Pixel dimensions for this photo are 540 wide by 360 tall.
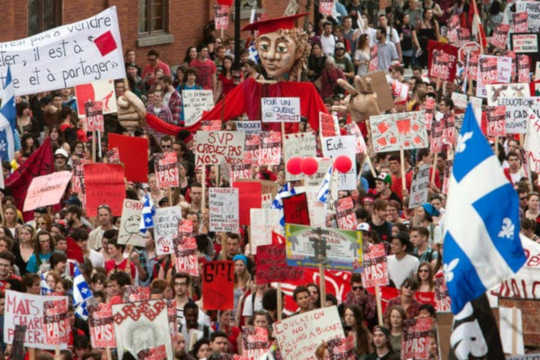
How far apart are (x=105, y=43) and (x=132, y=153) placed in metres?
1.27

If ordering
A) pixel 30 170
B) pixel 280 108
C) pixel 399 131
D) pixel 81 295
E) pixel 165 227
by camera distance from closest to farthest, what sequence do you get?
pixel 81 295, pixel 165 227, pixel 399 131, pixel 30 170, pixel 280 108

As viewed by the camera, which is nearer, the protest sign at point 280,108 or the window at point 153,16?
the protest sign at point 280,108

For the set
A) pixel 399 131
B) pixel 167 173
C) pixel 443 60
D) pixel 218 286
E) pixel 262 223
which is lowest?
pixel 218 286

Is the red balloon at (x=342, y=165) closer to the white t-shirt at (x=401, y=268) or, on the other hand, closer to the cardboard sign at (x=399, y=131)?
the cardboard sign at (x=399, y=131)

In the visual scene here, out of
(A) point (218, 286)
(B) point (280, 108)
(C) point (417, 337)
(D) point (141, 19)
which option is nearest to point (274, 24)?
(B) point (280, 108)

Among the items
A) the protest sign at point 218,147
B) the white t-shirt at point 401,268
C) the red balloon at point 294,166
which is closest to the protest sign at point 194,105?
the protest sign at point 218,147

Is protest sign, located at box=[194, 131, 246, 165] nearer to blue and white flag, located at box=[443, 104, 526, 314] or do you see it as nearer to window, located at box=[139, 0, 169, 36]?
blue and white flag, located at box=[443, 104, 526, 314]

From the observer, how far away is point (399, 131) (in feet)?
62.1

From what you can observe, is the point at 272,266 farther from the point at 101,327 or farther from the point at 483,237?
the point at 483,237

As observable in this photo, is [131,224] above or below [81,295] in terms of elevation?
above

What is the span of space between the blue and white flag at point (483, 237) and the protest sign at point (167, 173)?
7.75 m

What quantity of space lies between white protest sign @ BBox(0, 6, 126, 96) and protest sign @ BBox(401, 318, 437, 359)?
7.10m

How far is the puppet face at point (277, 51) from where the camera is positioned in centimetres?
2028

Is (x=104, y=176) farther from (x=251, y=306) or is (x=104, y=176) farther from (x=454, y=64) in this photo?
(x=454, y=64)
